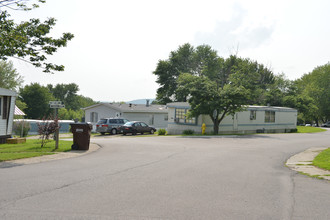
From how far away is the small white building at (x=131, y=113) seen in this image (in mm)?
39375

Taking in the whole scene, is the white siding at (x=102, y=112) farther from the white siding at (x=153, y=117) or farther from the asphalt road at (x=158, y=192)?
the asphalt road at (x=158, y=192)

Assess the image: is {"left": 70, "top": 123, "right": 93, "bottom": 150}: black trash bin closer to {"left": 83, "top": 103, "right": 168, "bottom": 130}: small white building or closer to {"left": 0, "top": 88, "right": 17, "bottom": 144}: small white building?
{"left": 0, "top": 88, "right": 17, "bottom": 144}: small white building

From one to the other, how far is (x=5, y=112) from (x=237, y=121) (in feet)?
70.1

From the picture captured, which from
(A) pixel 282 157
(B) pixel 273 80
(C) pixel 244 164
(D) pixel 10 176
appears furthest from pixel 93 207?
(B) pixel 273 80

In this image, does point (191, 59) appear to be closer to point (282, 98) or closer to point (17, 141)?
point (282, 98)

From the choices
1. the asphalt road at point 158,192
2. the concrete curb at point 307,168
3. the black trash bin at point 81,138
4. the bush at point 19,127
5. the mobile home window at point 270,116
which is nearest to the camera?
→ the asphalt road at point 158,192

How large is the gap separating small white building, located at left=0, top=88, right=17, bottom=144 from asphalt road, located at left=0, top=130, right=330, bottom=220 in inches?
420

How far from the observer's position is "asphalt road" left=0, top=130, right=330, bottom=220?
215 inches

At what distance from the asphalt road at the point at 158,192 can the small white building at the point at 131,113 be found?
2836 cm

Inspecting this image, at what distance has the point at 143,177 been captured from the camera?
8.55 meters

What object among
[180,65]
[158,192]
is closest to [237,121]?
[158,192]

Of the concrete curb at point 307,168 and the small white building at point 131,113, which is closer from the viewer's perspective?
the concrete curb at point 307,168

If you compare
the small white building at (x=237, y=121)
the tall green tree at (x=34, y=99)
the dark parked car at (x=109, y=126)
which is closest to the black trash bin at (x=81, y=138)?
the small white building at (x=237, y=121)

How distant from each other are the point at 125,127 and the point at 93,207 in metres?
Answer: 26.1
